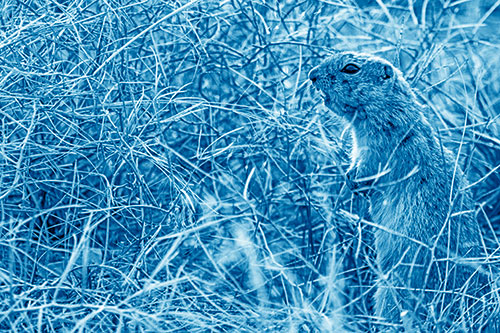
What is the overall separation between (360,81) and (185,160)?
2.92 feet

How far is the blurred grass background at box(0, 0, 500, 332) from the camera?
210 cm

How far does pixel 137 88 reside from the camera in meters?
2.70

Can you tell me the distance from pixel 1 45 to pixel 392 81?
4.61 feet

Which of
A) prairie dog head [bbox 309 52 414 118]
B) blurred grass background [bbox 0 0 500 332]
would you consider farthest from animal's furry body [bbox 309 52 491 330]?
blurred grass background [bbox 0 0 500 332]

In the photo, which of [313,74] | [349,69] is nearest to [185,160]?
[313,74]

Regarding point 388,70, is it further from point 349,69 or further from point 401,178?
point 401,178

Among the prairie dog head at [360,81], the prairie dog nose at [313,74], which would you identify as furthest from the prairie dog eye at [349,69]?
the prairie dog nose at [313,74]

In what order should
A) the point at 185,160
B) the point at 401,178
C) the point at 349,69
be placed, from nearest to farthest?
the point at 185,160 < the point at 401,178 < the point at 349,69

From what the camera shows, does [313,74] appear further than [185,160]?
Yes

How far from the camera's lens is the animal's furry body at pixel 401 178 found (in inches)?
91.0

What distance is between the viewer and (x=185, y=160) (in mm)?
2154

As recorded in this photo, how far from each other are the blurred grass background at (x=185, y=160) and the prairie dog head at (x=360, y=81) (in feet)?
0.42

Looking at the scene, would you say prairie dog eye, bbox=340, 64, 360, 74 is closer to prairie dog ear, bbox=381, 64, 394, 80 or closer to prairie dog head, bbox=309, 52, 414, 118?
prairie dog head, bbox=309, 52, 414, 118

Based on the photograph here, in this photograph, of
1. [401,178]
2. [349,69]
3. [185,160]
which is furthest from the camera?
[349,69]
